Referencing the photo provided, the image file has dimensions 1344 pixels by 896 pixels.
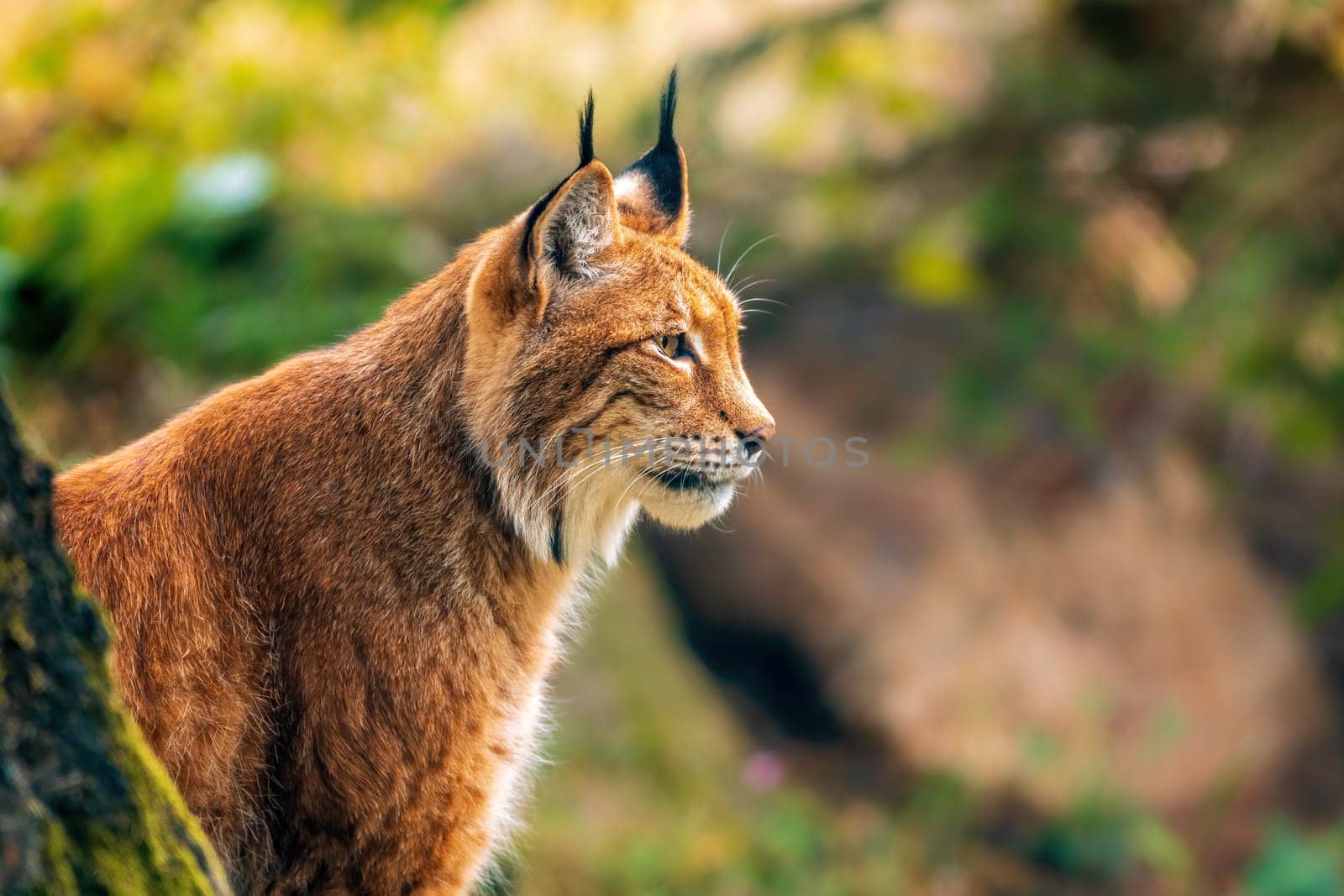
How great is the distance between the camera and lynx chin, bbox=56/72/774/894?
108 inches

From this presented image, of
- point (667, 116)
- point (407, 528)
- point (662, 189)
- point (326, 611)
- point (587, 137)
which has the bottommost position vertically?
point (326, 611)

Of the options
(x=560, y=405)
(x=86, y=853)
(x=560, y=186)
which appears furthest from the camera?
(x=560, y=405)

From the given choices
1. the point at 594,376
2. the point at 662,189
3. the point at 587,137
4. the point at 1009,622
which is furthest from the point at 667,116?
the point at 1009,622

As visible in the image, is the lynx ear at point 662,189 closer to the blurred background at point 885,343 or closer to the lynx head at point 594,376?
the lynx head at point 594,376

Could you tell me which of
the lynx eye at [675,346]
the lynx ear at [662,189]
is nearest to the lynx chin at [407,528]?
the lynx eye at [675,346]

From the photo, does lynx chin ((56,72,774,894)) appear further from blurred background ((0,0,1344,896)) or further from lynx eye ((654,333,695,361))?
blurred background ((0,0,1344,896))

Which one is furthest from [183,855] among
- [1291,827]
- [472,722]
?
[1291,827]

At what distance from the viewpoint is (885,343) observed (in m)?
8.72

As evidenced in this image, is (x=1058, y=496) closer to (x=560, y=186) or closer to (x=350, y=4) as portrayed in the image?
(x=350, y=4)

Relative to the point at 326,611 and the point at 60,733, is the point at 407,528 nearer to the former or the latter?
the point at 326,611

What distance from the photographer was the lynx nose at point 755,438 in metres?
3.13

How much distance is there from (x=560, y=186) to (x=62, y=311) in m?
4.52

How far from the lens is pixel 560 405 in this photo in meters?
3.05

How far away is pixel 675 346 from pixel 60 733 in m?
1.71
